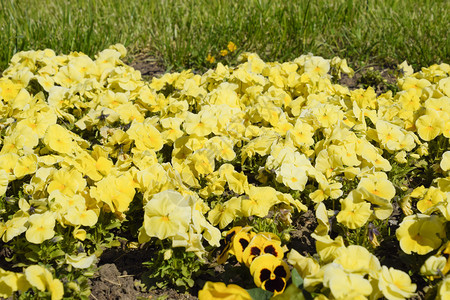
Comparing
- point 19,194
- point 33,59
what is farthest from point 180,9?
point 19,194

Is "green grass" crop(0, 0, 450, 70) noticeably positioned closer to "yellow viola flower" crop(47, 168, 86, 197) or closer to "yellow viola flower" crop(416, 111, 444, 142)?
"yellow viola flower" crop(416, 111, 444, 142)

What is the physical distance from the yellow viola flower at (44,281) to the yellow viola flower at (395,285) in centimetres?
125

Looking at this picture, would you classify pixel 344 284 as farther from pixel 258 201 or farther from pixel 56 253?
pixel 56 253

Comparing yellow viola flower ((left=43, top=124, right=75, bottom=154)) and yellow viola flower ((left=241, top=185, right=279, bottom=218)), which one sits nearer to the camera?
yellow viola flower ((left=241, top=185, right=279, bottom=218))

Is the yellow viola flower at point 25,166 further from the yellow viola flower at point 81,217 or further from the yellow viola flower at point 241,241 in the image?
the yellow viola flower at point 241,241

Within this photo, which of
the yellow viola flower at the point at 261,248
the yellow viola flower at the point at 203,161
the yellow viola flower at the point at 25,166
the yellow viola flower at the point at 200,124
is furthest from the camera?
the yellow viola flower at the point at 200,124

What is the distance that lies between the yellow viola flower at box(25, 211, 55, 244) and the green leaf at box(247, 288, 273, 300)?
0.96m

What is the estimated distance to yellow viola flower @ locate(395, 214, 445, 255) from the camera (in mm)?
2234

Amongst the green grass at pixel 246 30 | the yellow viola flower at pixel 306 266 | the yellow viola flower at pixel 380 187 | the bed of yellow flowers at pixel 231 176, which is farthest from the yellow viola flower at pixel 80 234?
the green grass at pixel 246 30

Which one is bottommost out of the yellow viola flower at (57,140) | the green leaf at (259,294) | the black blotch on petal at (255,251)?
the black blotch on petal at (255,251)

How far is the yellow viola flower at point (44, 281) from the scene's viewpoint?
78.5 inches

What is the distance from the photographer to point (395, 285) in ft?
6.43

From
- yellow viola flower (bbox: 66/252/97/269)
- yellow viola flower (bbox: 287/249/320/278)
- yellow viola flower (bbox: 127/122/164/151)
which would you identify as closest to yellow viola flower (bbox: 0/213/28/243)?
yellow viola flower (bbox: 66/252/97/269)

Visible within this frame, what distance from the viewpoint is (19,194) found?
2.77 m
